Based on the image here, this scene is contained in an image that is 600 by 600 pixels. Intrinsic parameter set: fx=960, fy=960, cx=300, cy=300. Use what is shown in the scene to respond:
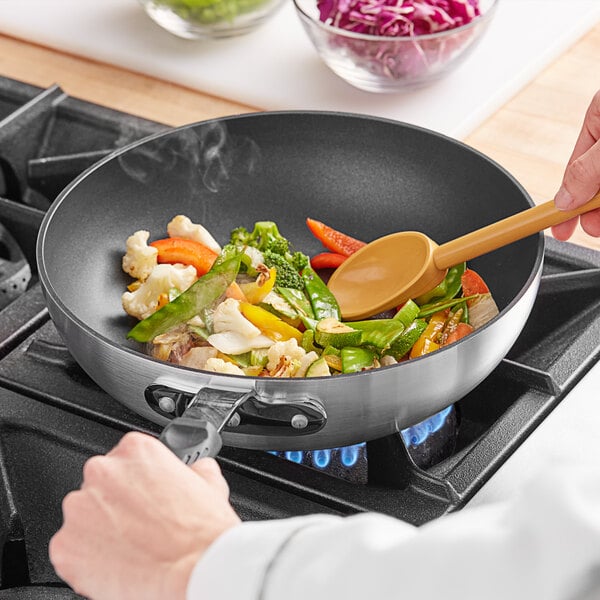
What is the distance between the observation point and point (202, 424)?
29.2 inches

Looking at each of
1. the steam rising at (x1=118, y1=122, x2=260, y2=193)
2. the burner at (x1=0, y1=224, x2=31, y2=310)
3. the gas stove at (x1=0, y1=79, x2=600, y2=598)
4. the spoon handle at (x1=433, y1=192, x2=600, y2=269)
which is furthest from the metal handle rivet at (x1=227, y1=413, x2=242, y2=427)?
the burner at (x1=0, y1=224, x2=31, y2=310)

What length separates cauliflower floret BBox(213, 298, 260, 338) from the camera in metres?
1.02

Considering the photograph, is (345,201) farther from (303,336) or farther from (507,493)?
(507,493)

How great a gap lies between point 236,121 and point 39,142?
416 millimetres

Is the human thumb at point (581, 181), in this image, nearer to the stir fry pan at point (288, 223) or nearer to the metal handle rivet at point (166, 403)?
the stir fry pan at point (288, 223)

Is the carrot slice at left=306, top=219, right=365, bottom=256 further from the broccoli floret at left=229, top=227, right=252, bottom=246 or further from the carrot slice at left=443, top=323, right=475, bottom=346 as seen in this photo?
the carrot slice at left=443, top=323, right=475, bottom=346

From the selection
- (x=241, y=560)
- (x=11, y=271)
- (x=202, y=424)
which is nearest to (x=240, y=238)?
(x=11, y=271)

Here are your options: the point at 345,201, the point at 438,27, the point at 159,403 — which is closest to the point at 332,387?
the point at 159,403

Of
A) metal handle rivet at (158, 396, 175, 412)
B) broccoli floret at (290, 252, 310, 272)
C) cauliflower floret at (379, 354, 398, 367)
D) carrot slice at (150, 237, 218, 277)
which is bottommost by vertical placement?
carrot slice at (150, 237, 218, 277)

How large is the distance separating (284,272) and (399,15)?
0.47 m

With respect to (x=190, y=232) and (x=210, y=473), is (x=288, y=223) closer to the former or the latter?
(x=190, y=232)

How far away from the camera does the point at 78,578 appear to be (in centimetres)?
65

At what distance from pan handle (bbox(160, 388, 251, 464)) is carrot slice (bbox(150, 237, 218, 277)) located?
0.36 meters

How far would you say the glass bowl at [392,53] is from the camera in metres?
1.37
